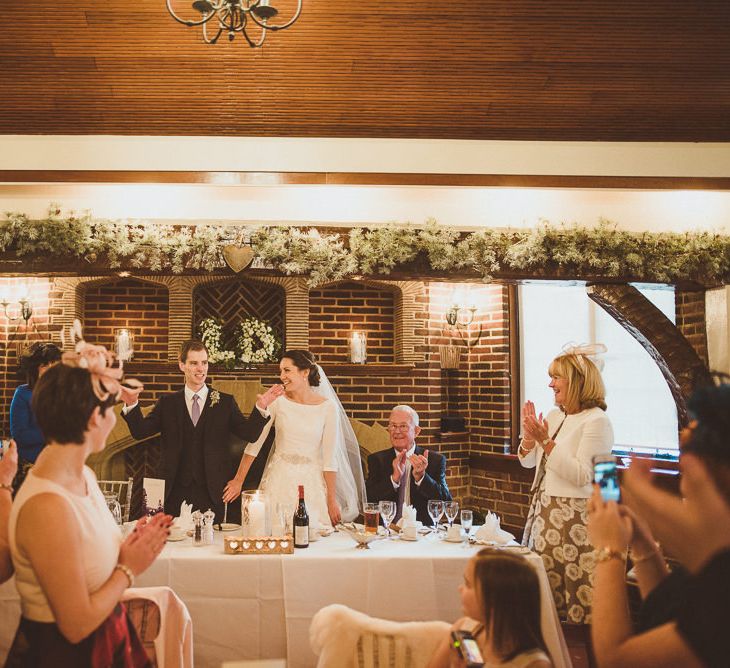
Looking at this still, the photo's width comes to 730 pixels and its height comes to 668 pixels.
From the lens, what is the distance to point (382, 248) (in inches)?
162

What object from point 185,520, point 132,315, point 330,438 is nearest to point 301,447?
point 330,438

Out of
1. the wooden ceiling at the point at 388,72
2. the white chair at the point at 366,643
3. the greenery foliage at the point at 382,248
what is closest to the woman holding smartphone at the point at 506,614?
the white chair at the point at 366,643

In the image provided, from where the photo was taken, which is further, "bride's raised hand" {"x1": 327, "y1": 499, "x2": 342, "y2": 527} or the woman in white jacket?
"bride's raised hand" {"x1": 327, "y1": 499, "x2": 342, "y2": 527}

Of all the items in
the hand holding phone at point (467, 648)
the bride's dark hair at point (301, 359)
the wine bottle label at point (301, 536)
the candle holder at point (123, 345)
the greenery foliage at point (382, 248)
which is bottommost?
the wine bottle label at point (301, 536)

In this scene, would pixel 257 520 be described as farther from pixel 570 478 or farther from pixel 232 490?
pixel 570 478

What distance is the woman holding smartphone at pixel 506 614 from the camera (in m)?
1.78

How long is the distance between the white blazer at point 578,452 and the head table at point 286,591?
17.2 inches

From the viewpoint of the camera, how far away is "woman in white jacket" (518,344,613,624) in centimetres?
313

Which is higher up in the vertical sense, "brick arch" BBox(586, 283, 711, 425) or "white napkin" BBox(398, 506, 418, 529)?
"brick arch" BBox(586, 283, 711, 425)

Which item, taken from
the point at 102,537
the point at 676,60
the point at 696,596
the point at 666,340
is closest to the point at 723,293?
the point at 666,340

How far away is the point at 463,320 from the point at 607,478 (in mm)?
5313

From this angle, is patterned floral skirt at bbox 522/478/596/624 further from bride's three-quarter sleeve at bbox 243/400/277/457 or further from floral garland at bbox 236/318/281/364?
floral garland at bbox 236/318/281/364

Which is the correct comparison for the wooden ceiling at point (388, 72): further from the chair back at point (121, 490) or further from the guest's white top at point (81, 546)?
the guest's white top at point (81, 546)

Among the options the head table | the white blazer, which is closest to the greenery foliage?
the white blazer
